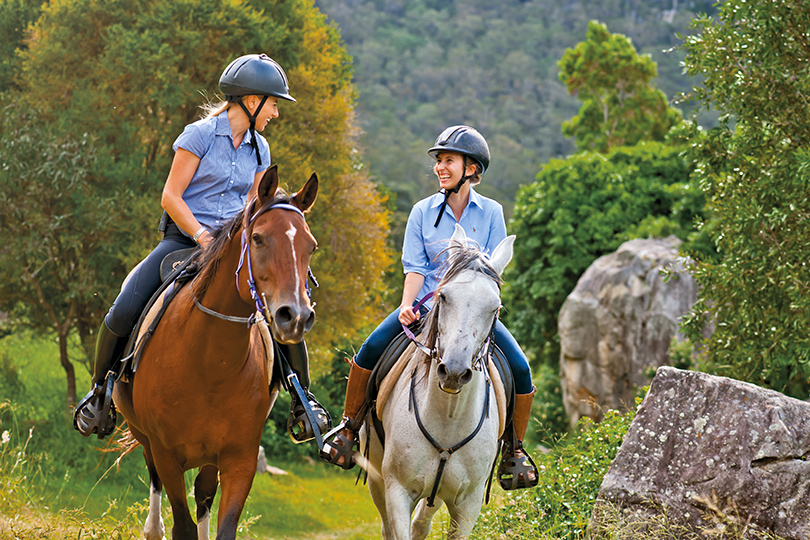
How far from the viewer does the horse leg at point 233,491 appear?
4.15 m

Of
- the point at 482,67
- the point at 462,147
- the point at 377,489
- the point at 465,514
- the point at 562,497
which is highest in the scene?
the point at 482,67

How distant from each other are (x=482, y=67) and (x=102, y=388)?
57.2m

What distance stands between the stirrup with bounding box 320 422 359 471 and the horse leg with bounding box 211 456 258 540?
0.61 metres

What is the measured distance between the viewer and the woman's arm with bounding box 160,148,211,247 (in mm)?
4551

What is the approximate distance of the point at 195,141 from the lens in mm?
4727

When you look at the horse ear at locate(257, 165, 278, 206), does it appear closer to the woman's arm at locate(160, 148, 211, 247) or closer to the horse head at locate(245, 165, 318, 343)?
→ the horse head at locate(245, 165, 318, 343)

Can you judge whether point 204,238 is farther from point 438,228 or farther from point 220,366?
point 438,228

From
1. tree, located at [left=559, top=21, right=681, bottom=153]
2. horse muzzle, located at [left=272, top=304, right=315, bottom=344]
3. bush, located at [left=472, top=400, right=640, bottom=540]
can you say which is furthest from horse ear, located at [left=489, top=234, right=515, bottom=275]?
tree, located at [left=559, top=21, right=681, bottom=153]

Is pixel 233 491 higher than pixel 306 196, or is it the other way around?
pixel 306 196

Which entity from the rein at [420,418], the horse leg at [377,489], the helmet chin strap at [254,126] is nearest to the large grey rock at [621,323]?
the horse leg at [377,489]

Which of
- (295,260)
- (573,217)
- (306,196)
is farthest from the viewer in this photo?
(573,217)

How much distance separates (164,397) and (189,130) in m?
1.68

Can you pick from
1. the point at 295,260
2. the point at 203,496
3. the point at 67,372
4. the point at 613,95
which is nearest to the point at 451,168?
the point at 295,260

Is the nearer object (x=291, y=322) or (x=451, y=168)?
(x=291, y=322)
